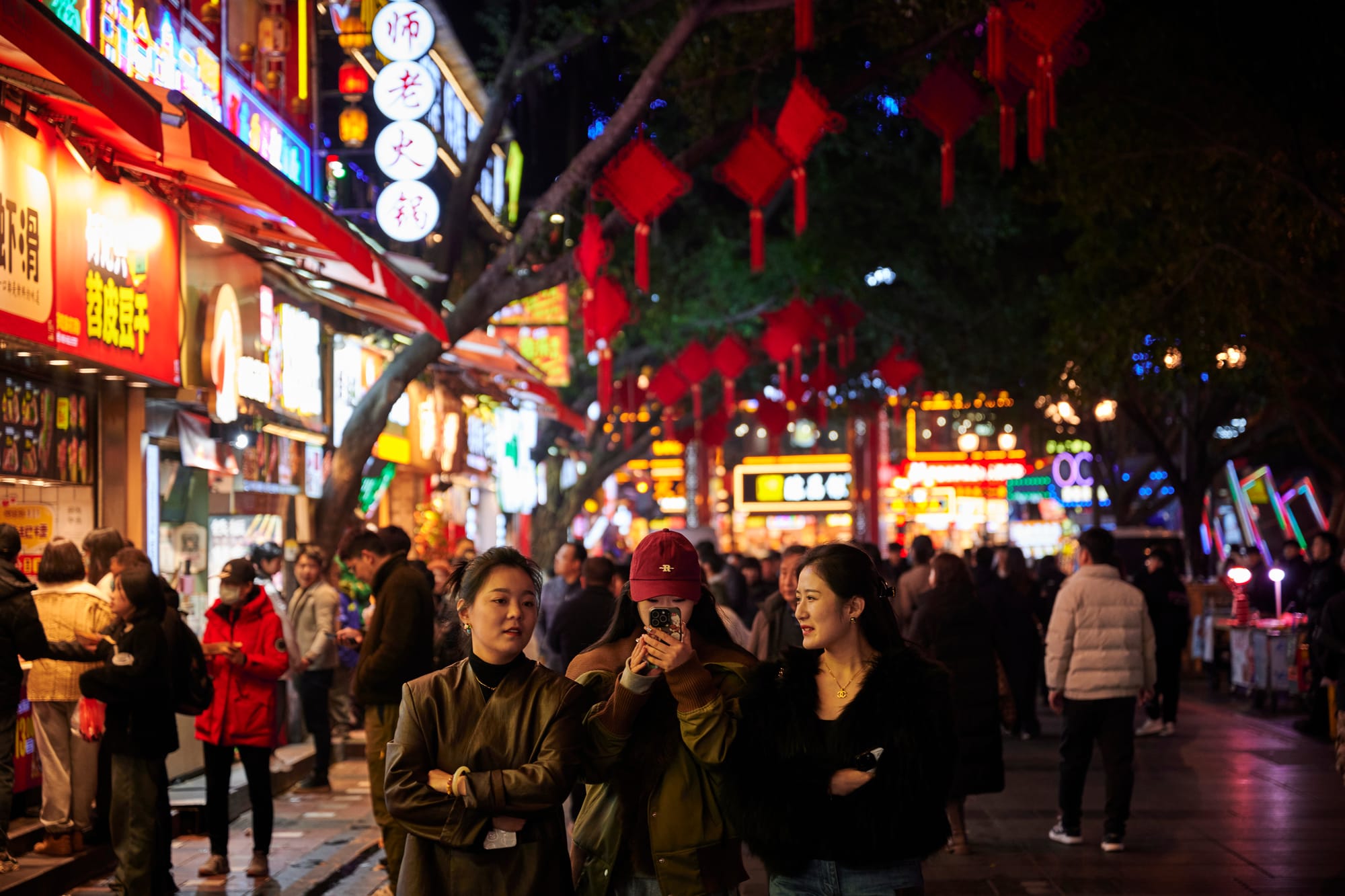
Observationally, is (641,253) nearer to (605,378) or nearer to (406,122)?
(406,122)

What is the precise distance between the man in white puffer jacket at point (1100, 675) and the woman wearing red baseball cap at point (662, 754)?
18.7 feet

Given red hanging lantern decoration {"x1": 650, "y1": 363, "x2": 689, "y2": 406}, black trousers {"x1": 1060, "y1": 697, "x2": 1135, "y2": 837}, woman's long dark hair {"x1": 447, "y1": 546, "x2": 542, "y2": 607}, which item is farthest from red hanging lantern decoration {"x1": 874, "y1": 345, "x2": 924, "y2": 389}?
woman's long dark hair {"x1": 447, "y1": 546, "x2": 542, "y2": 607}

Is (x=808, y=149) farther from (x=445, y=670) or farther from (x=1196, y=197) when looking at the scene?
(x=445, y=670)

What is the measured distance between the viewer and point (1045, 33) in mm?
11188

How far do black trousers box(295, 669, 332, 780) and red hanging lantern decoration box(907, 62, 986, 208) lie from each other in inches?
273

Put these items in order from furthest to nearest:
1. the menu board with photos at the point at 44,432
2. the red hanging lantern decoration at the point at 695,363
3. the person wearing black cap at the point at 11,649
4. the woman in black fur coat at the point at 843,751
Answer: the red hanging lantern decoration at the point at 695,363 → the menu board with photos at the point at 44,432 → the person wearing black cap at the point at 11,649 → the woman in black fur coat at the point at 843,751

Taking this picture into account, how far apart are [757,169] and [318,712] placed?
6.40m

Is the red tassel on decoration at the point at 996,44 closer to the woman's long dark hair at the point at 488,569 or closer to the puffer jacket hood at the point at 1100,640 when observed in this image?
the puffer jacket hood at the point at 1100,640

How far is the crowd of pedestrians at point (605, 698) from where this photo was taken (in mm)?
4215

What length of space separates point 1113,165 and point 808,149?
12.9 feet

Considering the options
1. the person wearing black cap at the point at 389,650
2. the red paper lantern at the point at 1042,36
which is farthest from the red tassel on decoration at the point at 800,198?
the person wearing black cap at the point at 389,650

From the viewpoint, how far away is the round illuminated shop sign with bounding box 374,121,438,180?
634 inches

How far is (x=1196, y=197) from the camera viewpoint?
15750 millimetres

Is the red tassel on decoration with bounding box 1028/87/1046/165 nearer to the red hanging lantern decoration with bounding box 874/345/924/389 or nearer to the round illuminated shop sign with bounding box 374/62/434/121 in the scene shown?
the round illuminated shop sign with bounding box 374/62/434/121
